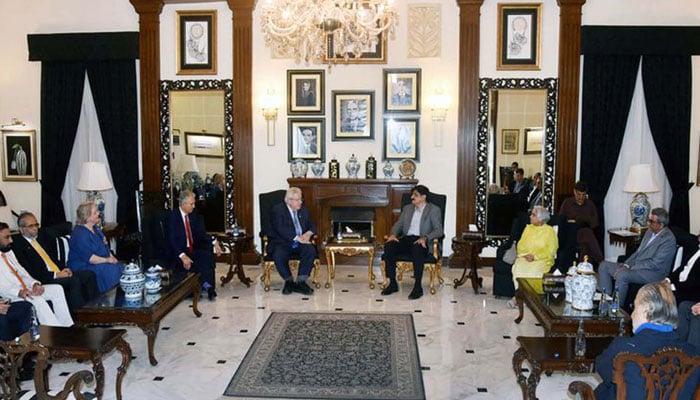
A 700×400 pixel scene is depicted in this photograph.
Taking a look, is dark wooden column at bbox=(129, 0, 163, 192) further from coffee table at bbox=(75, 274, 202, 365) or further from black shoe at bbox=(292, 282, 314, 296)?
coffee table at bbox=(75, 274, 202, 365)

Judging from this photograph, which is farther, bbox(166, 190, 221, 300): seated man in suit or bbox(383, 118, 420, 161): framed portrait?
bbox(383, 118, 420, 161): framed portrait

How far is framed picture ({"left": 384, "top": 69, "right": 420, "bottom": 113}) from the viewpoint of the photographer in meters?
8.84

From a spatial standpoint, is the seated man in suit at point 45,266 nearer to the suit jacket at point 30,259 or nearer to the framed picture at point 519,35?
the suit jacket at point 30,259

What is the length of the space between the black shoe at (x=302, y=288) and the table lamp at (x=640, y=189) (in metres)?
4.45

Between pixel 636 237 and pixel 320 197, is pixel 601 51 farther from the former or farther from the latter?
pixel 320 197

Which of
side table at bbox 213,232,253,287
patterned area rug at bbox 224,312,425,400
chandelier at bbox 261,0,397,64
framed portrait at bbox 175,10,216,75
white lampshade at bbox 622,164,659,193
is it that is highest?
framed portrait at bbox 175,10,216,75

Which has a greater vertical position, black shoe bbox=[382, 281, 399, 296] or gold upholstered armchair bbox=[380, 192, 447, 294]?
gold upholstered armchair bbox=[380, 192, 447, 294]

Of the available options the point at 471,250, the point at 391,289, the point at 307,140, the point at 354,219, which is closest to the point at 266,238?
the point at 354,219

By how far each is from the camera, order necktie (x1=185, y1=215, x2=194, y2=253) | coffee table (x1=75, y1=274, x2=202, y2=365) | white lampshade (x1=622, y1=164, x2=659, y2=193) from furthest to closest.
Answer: white lampshade (x1=622, y1=164, x2=659, y2=193), necktie (x1=185, y1=215, x2=194, y2=253), coffee table (x1=75, y1=274, x2=202, y2=365)

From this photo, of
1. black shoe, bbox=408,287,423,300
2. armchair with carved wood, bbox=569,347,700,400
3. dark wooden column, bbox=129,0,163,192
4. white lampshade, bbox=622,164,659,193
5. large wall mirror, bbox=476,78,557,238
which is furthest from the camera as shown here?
dark wooden column, bbox=129,0,163,192

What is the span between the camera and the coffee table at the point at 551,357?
3941 millimetres

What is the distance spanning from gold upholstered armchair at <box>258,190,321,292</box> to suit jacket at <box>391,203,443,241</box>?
1148 millimetres

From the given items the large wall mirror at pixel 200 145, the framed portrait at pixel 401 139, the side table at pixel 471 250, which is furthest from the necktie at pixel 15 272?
the framed portrait at pixel 401 139

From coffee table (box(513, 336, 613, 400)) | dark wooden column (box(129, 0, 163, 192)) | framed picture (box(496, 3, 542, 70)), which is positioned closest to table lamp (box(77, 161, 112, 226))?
dark wooden column (box(129, 0, 163, 192))
